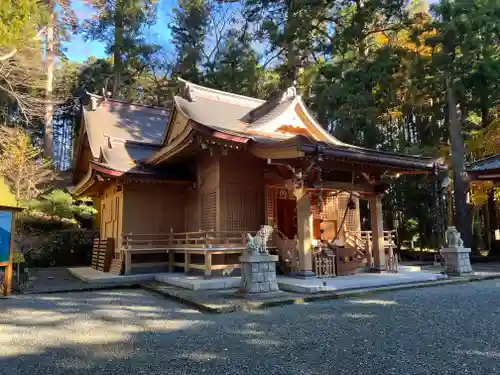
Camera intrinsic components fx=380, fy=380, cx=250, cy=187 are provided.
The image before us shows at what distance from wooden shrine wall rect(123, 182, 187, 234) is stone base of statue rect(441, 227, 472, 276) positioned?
711 cm

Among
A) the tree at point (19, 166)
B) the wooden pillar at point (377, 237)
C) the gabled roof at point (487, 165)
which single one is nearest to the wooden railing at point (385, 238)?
the wooden pillar at point (377, 237)

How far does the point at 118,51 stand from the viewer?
25.0 m

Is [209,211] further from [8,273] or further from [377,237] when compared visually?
[8,273]

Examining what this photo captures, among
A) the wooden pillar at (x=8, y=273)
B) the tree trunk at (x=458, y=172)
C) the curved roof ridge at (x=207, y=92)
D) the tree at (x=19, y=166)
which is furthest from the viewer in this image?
the tree at (x=19, y=166)

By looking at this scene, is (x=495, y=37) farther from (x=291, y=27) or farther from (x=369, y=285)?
(x=369, y=285)

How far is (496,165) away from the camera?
34.7ft

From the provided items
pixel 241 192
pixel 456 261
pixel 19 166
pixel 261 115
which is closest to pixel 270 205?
pixel 241 192

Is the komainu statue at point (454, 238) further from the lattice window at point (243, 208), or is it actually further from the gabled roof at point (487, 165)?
the lattice window at point (243, 208)

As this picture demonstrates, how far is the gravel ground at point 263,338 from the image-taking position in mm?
3244

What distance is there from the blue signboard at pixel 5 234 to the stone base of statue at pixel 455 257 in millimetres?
9522

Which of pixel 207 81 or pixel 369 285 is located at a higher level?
pixel 207 81

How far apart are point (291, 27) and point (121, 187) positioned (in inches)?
555

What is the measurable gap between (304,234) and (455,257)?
392 cm

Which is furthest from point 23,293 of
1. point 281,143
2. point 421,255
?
point 421,255
